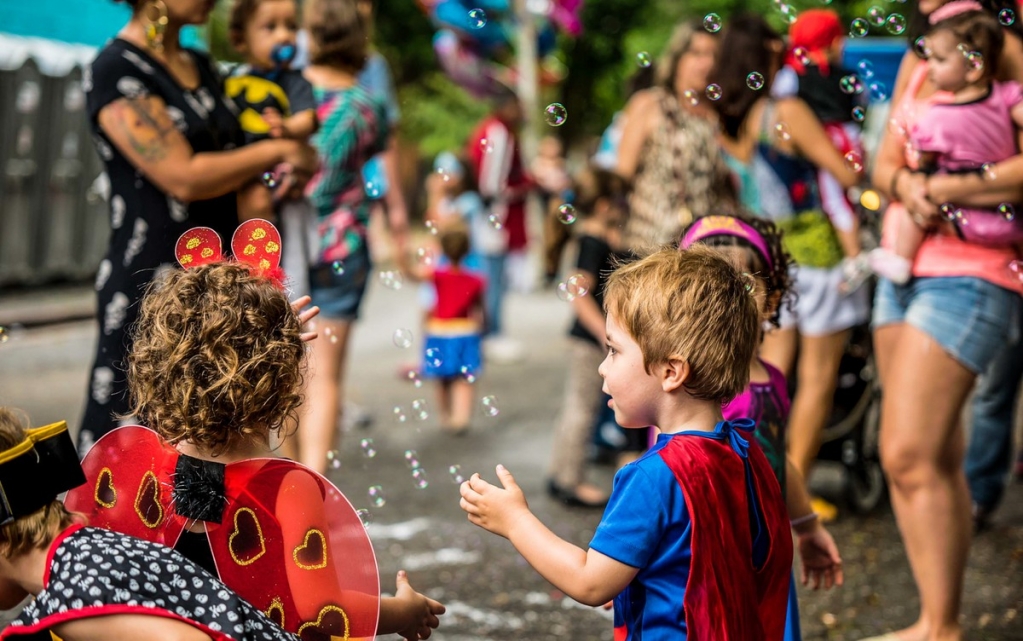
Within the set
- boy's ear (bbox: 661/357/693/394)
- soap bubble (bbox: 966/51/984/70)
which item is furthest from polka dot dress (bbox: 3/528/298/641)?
soap bubble (bbox: 966/51/984/70)

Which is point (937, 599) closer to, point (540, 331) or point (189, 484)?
point (189, 484)

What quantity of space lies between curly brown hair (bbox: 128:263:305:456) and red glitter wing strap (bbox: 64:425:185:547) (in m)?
0.06

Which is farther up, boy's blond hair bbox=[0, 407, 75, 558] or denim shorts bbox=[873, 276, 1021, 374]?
denim shorts bbox=[873, 276, 1021, 374]

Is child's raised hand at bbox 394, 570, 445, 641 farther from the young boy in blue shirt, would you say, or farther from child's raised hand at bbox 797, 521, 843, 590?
child's raised hand at bbox 797, 521, 843, 590

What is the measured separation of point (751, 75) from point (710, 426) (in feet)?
7.63

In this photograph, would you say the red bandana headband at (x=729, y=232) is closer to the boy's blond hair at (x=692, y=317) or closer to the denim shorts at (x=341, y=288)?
the boy's blond hair at (x=692, y=317)

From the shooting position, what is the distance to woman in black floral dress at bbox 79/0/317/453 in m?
2.91

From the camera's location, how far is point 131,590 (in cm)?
173

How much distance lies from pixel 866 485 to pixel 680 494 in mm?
3340

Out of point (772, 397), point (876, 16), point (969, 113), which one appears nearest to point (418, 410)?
point (772, 397)

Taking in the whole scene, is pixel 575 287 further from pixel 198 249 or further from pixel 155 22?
pixel 155 22

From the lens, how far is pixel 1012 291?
3.15 metres

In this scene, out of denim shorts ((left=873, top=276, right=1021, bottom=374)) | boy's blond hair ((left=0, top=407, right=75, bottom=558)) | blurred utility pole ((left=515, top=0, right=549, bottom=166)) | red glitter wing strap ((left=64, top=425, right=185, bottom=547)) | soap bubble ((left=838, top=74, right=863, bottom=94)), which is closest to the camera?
boy's blond hair ((left=0, top=407, right=75, bottom=558))

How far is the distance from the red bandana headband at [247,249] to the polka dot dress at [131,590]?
1.90 feet
